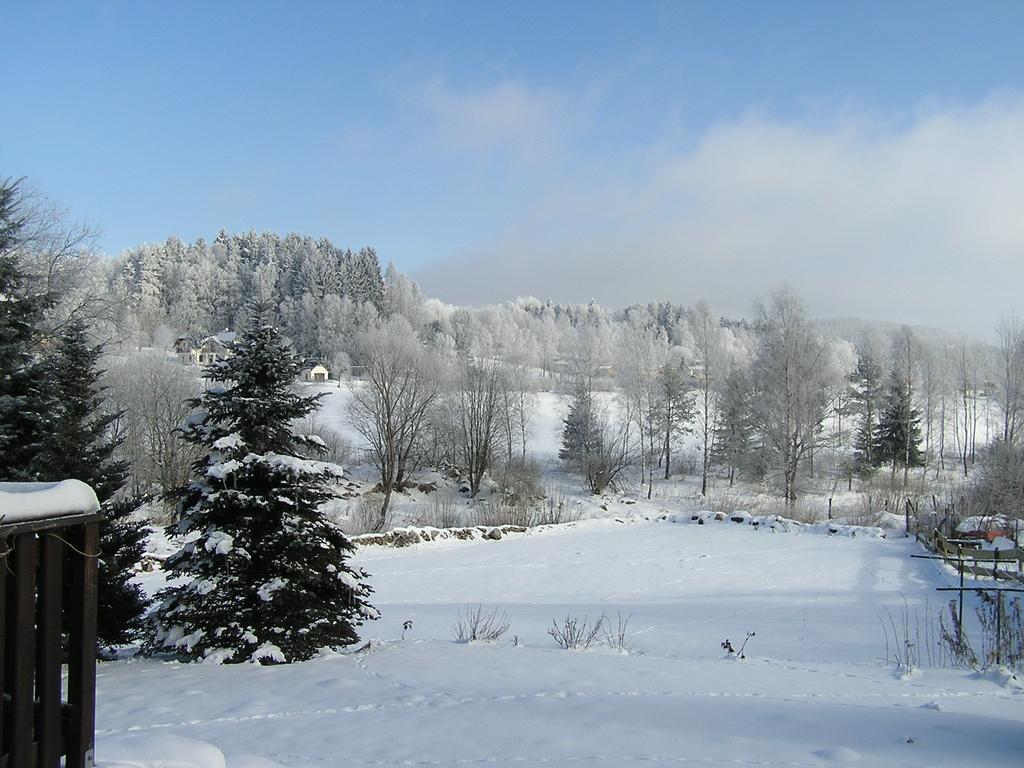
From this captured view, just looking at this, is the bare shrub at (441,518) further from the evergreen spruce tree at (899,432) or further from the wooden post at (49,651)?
the evergreen spruce tree at (899,432)

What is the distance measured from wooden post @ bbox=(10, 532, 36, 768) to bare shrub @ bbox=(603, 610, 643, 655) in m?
6.13

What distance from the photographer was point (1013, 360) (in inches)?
1410

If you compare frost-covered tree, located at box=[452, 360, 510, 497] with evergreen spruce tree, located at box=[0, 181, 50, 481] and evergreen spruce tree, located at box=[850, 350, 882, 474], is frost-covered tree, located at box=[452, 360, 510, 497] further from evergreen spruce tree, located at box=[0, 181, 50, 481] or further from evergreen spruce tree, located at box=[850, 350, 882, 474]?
evergreen spruce tree, located at box=[0, 181, 50, 481]

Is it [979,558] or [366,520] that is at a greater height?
[979,558]

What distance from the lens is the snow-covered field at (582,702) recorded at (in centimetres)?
391

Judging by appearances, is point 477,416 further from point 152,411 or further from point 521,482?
point 152,411

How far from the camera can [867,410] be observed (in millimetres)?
38750

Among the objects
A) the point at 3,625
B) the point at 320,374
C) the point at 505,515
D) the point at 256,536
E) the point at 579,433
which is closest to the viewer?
the point at 3,625

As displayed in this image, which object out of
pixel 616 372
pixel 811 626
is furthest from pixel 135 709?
pixel 616 372

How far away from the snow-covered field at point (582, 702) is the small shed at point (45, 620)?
0.28 meters

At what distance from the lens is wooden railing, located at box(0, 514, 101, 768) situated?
245cm

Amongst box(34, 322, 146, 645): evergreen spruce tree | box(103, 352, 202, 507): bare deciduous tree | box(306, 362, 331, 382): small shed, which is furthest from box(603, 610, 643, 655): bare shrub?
box(306, 362, 331, 382): small shed

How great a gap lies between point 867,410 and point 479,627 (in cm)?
3560

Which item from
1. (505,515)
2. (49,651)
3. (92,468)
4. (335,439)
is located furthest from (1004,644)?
(335,439)
